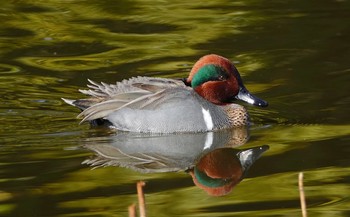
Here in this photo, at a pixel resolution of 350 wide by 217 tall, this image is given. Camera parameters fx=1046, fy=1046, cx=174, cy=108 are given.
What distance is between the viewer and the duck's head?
1005 cm

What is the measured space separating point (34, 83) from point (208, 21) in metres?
3.33

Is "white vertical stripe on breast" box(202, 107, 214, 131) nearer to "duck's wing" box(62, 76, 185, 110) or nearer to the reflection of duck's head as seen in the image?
"duck's wing" box(62, 76, 185, 110)

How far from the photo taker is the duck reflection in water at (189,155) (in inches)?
321

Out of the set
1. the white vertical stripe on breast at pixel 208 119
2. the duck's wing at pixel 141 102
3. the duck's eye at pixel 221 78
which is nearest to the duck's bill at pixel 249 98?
the duck's eye at pixel 221 78

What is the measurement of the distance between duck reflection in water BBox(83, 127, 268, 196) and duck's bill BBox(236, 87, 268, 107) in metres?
0.28

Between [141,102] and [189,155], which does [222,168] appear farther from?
[141,102]

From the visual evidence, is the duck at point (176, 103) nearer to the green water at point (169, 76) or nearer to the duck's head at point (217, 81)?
the duck's head at point (217, 81)

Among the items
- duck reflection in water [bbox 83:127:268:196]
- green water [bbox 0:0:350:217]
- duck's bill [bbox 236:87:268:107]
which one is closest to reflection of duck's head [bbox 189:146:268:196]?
duck reflection in water [bbox 83:127:268:196]

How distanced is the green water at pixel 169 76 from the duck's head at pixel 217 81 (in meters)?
0.37

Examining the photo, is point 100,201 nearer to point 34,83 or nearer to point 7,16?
point 34,83

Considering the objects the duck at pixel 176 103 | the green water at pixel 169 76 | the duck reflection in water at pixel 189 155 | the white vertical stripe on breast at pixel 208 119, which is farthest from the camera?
the white vertical stripe on breast at pixel 208 119

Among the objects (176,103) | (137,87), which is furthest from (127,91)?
(176,103)

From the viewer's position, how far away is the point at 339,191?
7.45 m

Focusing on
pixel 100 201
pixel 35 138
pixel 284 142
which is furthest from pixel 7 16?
pixel 100 201
